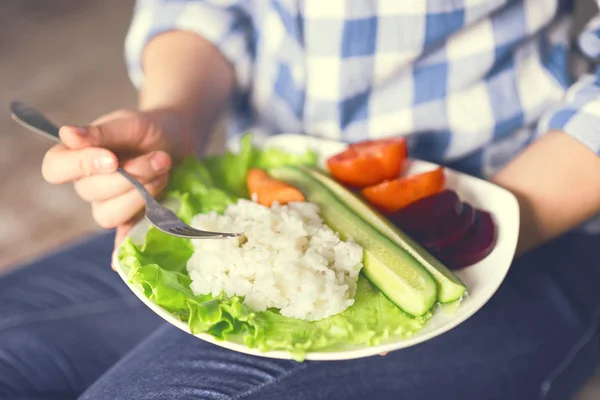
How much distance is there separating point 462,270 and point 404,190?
144mm

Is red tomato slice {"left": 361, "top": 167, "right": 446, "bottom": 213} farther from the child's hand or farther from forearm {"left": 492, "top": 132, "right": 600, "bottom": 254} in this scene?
the child's hand

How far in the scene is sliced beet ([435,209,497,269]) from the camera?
30.3 inches

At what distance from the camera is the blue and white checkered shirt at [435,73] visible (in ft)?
2.97

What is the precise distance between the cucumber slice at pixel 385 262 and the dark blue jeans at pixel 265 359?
13cm

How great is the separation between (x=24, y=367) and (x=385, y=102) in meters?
0.64

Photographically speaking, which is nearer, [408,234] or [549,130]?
[408,234]

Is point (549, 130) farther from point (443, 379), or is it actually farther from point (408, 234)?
point (443, 379)

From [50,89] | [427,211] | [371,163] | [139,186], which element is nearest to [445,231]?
[427,211]

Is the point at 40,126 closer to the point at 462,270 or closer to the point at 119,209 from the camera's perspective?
the point at 119,209

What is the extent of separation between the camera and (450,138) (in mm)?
979

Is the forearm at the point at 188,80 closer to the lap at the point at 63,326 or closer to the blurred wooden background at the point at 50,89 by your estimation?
the lap at the point at 63,326

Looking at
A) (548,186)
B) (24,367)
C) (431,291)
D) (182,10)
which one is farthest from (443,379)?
(182,10)

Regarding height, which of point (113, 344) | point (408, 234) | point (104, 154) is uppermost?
point (104, 154)

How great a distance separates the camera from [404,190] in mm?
861
